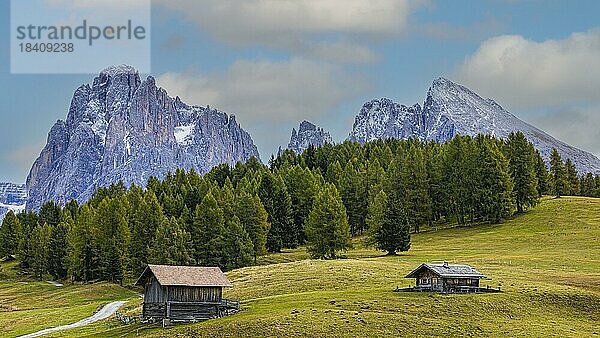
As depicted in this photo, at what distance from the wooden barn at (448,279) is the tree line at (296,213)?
1355 inches

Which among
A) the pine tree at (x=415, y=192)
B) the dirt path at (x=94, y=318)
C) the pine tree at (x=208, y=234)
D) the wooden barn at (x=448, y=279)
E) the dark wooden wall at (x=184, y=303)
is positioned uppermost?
the pine tree at (x=415, y=192)

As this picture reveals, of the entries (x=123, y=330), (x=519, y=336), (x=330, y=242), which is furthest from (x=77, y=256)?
(x=519, y=336)

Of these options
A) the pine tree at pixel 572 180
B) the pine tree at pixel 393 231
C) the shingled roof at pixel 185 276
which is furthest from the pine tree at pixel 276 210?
the pine tree at pixel 572 180

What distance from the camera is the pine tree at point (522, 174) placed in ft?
427

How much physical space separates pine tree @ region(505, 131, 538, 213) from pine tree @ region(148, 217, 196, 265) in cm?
5740

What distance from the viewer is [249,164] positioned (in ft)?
619

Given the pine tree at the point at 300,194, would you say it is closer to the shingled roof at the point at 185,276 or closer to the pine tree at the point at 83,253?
the pine tree at the point at 83,253

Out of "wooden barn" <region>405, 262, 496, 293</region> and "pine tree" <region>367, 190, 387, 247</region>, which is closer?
"wooden barn" <region>405, 262, 496, 293</region>

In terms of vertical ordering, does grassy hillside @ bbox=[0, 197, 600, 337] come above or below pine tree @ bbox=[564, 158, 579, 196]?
below

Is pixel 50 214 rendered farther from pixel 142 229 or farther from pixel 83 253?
pixel 142 229

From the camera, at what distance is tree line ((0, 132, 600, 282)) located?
10862cm

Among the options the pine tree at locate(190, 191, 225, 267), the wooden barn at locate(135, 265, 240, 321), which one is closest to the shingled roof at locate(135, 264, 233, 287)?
the wooden barn at locate(135, 265, 240, 321)

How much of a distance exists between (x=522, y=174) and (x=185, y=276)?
78.9 m

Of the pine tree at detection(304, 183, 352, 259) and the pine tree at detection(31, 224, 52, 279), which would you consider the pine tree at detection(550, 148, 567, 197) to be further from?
the pine tree at detection(31, 224, 52, 279)
